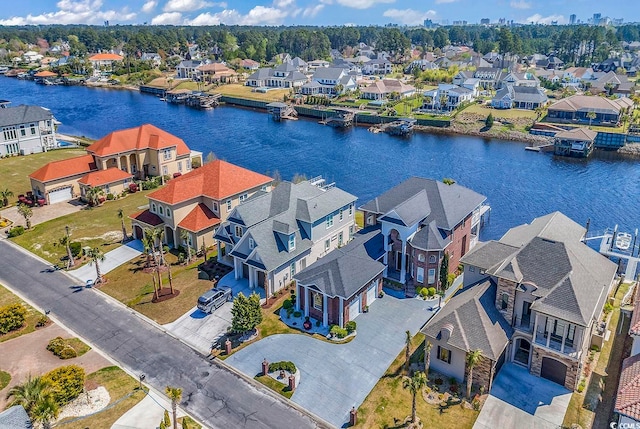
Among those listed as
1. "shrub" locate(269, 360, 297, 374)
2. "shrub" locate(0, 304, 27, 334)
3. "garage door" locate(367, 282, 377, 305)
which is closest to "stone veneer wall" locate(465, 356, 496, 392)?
"garage door" locate(367, 282, 377, 305)

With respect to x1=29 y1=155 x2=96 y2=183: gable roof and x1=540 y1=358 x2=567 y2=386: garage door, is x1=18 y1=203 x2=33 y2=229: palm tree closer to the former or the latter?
x1=29 y1=155 x2=96 y2=183: gable roof

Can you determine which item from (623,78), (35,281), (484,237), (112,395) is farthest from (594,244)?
(623,78)

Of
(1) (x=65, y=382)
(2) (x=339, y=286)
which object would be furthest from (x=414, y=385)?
(1) (x=65, y=382)

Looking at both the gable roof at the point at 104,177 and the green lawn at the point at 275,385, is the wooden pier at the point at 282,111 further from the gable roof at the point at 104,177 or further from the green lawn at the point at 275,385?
the green lawn at the point at 275,385

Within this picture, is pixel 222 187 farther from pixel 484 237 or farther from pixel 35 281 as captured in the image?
pixel 484 237

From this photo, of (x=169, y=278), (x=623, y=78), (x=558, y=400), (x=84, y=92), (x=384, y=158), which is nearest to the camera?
(x=558, y=400)

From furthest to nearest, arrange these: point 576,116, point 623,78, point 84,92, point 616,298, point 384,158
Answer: point 84,92, point 623,78, point 576,116, point 384,158, point 616,298
